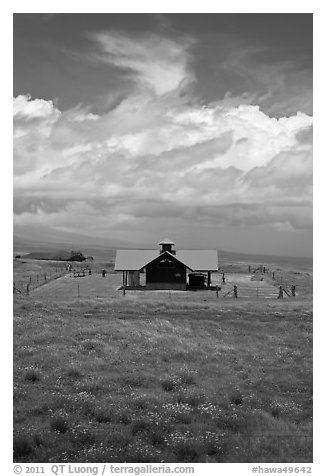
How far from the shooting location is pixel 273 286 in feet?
131

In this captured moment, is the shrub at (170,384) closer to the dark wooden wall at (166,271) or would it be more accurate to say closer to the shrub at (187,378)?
the shrub at (187,378)

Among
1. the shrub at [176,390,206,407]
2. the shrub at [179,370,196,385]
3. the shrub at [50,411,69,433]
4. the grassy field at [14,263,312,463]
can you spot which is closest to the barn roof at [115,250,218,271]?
the grassy field at [14,263,312,463]

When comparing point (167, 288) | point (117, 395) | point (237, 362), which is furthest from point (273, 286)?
point (117, 395)

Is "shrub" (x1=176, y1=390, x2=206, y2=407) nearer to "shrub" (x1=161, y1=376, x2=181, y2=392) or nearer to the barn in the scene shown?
"shrub" (x1=161, y1=376, x2=181, y2=392)

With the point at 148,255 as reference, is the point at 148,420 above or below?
below

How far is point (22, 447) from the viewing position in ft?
30.1

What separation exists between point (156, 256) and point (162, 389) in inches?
1072

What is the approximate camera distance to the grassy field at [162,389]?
9.30 m

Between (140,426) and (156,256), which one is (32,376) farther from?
(156,256)

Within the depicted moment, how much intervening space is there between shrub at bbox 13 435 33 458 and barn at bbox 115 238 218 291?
28069 mm

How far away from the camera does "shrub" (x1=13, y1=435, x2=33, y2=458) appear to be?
912 cm

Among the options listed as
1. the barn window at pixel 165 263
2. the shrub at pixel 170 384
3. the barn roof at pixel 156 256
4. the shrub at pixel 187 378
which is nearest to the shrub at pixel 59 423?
the shrub at pixel 170 384
